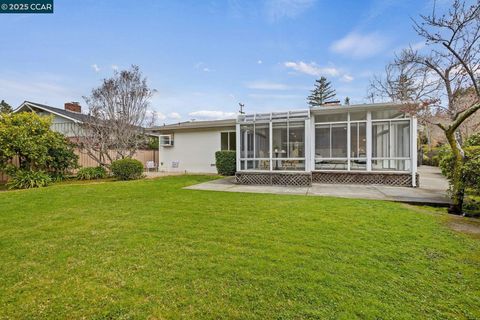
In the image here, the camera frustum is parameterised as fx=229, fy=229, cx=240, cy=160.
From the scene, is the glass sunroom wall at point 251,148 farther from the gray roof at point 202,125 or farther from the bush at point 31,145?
the bush at point 31,145

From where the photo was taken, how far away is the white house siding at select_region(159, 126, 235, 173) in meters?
15.8

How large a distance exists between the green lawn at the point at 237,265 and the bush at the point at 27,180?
5064mm

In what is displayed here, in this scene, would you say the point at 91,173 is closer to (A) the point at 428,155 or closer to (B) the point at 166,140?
(B) the point at 166,140

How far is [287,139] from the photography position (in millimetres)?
10000

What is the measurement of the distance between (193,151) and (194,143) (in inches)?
22.6

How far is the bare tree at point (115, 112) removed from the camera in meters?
12.8

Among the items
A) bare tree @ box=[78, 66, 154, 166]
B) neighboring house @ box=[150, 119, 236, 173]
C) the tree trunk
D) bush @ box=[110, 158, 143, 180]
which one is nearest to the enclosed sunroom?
the tree trunk

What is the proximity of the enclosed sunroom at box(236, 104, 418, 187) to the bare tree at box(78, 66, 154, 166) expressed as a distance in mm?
6851

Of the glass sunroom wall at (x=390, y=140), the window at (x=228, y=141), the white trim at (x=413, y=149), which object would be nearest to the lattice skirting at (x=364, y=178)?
the white trim at (x=413, y=149)

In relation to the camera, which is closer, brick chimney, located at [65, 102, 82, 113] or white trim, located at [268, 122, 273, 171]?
white trim, located at [268, 122, 273, 171]

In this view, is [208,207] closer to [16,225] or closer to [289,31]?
[16,225]

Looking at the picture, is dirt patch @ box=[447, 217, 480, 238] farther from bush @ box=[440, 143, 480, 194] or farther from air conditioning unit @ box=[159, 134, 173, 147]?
air conditioning unit @ box=[159, 134, 173, 147]

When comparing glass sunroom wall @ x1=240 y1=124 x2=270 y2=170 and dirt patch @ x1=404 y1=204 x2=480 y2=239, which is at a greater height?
glass sunroom wall @ x1=240 y1=124 x2=270 y2=170

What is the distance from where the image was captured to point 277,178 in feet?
32.7
